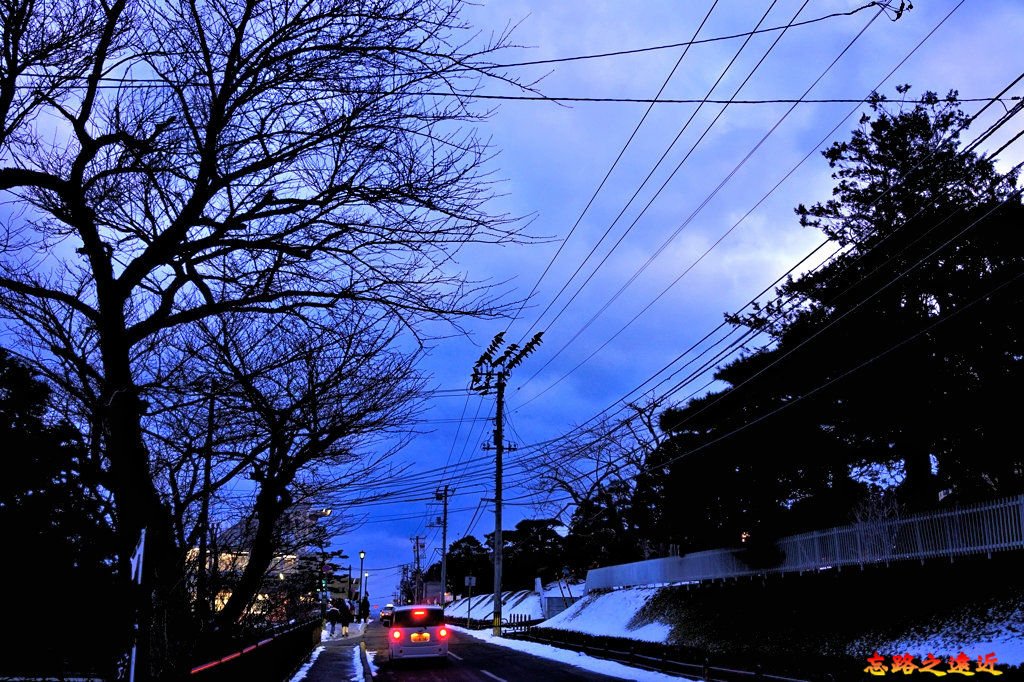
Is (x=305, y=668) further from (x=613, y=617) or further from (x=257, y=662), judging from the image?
(x=613, y=617)

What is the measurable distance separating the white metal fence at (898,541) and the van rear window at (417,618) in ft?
37.3

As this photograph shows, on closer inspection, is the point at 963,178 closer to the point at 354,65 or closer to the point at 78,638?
the point at 354,65

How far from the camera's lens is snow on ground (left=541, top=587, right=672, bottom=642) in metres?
34.8

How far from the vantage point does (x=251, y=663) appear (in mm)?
12117

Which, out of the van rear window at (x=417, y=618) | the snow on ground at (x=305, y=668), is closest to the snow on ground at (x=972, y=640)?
the van rear window at (x=417, y=618)

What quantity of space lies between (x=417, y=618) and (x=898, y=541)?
1507 centimetres

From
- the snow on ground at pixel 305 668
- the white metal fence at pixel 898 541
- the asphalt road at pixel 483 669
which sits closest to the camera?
the white metal fence at pixel 898 541

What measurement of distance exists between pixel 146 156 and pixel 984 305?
23086 mm

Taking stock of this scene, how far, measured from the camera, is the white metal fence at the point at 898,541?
18953 millimetres

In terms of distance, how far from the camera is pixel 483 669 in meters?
24.0

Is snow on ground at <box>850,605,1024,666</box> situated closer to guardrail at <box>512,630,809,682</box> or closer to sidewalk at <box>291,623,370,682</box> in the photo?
guardrail at <box>512,630,809,682</box>

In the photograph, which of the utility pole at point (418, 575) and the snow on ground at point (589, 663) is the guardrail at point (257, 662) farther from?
the utility pole at point (418, 575)

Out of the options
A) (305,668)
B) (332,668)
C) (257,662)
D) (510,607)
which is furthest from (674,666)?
(510,607)

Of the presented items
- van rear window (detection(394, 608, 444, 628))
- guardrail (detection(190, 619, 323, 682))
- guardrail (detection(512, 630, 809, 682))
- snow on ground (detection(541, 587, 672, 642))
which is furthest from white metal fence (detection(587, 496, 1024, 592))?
guardrail (detection(190, 619, 323, 682))
